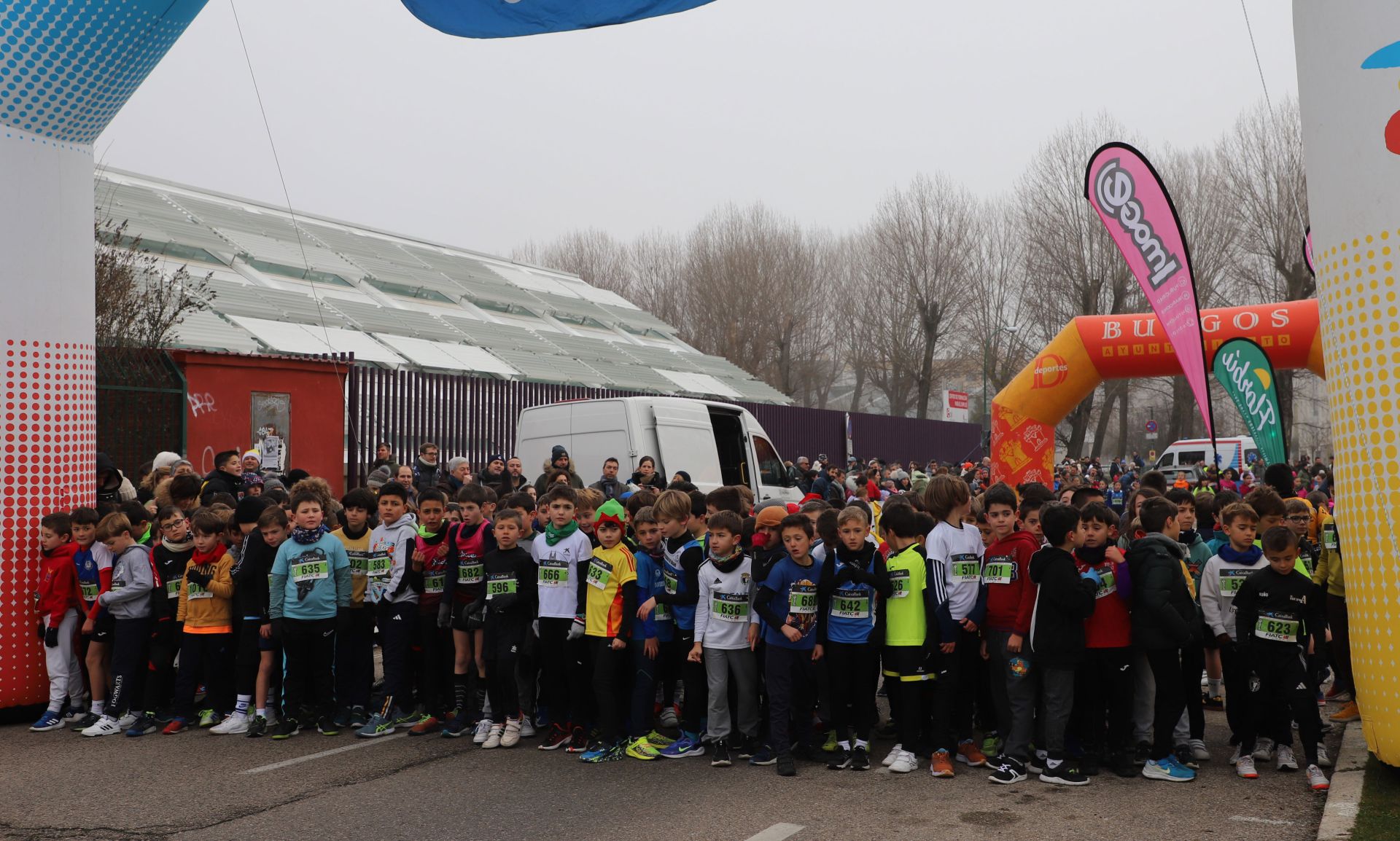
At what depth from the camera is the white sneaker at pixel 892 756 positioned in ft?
23.3

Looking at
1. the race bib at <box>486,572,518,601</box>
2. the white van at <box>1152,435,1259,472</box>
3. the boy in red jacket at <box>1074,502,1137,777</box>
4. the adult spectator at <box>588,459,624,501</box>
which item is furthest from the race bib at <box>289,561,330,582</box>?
the white van at <box>1152,435,1259,472</box>

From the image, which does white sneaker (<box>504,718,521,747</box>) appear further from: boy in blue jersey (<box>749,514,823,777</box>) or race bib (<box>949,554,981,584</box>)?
race bib (<box>949,554,981,584</box>)

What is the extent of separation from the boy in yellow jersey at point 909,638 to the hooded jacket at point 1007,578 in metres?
0.36

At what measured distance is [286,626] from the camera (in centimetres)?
823

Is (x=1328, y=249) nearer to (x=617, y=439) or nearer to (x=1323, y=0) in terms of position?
(x=1323, y=0)

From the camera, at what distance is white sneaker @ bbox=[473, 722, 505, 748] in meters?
7.85

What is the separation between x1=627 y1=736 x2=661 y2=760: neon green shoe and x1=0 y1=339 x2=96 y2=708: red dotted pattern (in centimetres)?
484

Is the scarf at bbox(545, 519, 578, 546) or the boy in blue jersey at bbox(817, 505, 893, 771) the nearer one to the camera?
the boy in blue jersey at bbox(817, 505, 893, 771)

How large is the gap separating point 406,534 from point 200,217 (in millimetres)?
22117

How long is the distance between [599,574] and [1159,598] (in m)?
3.51

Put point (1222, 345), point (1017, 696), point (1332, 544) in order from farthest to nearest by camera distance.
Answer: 1. point (1222, 345)
2. point (1332, 544)
3. point (1017, 696)

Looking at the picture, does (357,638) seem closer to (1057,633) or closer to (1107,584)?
(1057,633)

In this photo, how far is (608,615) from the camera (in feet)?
25.0

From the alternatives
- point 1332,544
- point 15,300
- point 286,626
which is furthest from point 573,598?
point 1332,544
